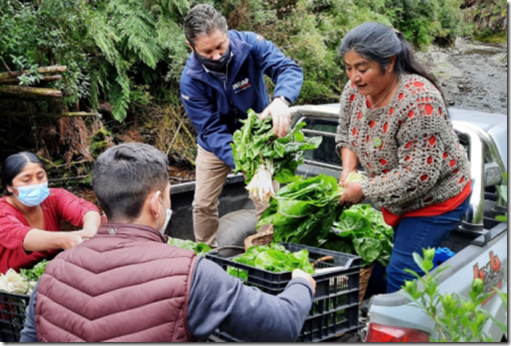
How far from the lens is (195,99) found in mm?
4051

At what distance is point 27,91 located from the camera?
5.55 meters

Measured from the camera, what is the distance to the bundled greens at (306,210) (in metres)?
3.25

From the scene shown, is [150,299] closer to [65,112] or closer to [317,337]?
[317,337]

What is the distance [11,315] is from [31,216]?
1070 millimetres

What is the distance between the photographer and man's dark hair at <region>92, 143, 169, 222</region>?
204 cm

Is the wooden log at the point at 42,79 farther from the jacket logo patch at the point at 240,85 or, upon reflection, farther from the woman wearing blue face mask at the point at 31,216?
the jacket logo patch at the point at 240,85

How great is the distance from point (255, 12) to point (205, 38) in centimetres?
636

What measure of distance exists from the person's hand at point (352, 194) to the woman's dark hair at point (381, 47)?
727 mm

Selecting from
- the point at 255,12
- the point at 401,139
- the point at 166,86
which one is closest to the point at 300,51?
the point at 255,12

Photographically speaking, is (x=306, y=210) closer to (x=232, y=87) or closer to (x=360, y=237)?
(x=360, y=237)

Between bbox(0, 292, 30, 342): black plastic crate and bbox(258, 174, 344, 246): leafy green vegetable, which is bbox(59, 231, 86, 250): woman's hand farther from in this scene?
bbox(258, 174, 344, 246): leafy green vegetable

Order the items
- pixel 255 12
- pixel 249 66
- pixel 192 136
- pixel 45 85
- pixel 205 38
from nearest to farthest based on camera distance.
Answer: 1. pixel 205 38
2. pixel 249 66
3. pixel 45 85
4. pixel 192 136
5. pixel 255 12

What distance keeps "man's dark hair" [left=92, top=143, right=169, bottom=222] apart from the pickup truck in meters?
1.02

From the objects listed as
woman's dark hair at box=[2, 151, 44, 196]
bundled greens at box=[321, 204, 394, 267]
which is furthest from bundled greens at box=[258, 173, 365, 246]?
woman's dark hair at box=[2, 151, 44, 196]
